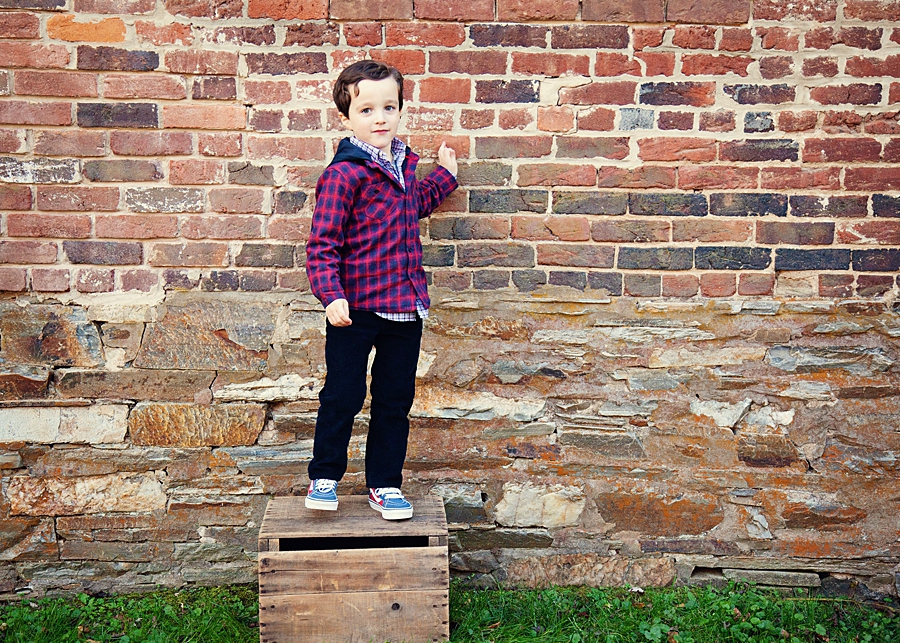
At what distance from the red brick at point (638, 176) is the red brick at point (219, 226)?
4.47 feet

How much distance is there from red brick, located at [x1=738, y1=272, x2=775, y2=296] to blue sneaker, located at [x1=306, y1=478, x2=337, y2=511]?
1.77 m

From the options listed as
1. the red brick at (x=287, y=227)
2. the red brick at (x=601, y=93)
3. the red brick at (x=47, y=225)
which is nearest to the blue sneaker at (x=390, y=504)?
the red brick at (x=287, y=227)

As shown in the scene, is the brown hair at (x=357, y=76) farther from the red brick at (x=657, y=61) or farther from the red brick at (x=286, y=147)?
the red brick at (x=657, y=61)

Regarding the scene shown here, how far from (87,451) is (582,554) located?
2.05 meters

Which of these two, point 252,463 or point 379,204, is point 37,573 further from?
point 379,204

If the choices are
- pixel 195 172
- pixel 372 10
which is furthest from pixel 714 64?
pixel 195 172

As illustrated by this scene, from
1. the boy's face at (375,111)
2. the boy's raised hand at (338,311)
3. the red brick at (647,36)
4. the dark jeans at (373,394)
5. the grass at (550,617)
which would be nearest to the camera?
the boy's raised hand at (338,311)

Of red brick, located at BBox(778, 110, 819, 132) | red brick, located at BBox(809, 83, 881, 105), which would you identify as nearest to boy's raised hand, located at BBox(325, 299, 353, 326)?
red brick, located at BBox(778, 110, 819, 132)

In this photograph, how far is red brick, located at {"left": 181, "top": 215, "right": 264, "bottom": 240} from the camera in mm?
2836

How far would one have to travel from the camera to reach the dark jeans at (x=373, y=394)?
2.58 m

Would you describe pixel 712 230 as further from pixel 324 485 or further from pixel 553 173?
pixel 324 485

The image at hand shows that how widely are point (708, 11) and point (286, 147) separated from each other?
170 cm

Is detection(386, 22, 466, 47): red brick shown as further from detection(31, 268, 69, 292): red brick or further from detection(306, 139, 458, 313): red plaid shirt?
detection(31, 268, 69, 292): red brick

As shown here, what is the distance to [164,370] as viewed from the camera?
9.52ft
